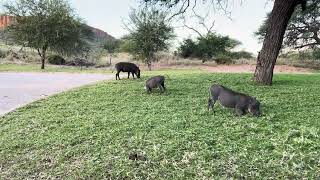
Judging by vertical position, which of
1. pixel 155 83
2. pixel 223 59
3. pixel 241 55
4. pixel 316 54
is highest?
pixel 316 54

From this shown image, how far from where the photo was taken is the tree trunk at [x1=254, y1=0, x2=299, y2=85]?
14.5m

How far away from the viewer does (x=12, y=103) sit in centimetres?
1197

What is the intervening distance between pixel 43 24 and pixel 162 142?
33.7 metres

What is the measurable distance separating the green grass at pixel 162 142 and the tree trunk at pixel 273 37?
4.48m

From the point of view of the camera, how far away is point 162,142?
22.9 feet

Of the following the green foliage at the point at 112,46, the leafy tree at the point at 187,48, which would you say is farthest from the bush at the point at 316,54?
the green foliage at the point at 112,46

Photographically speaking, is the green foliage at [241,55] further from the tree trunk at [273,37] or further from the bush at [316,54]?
the tree trunk at [273,37]

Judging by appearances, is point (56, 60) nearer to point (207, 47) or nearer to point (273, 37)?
point (207, 47)

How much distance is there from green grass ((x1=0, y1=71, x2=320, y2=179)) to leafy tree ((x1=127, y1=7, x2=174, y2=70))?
31.1m

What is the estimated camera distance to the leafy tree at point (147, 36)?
41.2 metres

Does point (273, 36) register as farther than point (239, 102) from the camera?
Yes

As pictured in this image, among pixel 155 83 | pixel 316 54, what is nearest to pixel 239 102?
pixel 155 83

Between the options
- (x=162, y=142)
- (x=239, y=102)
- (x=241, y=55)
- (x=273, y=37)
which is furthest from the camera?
(x=241, y=55)

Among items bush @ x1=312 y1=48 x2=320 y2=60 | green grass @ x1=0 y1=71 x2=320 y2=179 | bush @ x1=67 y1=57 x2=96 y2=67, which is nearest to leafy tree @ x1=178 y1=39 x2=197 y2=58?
bush @ x1=67 y1=57 x2=96 y2=67
